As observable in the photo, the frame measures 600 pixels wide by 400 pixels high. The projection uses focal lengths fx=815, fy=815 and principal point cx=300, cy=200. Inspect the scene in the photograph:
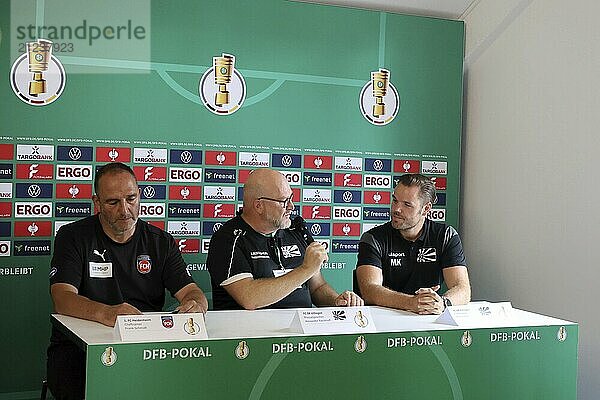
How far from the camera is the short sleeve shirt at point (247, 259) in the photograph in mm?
3111

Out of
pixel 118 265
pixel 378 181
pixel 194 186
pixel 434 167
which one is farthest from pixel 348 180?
pixel 118 265

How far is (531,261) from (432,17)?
147cm

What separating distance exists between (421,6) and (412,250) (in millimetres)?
1616

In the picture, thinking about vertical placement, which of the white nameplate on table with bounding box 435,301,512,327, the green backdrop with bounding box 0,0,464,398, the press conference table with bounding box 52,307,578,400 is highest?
the green backdrop with bounding box 0,0,464,398

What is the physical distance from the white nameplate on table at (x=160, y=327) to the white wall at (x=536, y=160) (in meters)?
2.03

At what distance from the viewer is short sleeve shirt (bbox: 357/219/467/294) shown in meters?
3.56

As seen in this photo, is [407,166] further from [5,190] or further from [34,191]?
[5,190]

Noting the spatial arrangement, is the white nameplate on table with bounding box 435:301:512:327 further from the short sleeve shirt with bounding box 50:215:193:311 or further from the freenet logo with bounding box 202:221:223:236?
the freenet logo with bounding box 202:221:223:236

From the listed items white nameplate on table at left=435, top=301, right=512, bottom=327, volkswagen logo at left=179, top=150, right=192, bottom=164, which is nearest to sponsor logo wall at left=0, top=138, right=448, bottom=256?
volkswagen logo at left=179, top=150, right=192, bottom=164

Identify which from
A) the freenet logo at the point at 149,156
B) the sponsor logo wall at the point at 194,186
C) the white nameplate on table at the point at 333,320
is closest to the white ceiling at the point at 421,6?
the sponsor logo wall at the point at 194,186

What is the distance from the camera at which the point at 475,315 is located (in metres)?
2.86

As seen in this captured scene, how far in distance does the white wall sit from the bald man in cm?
125

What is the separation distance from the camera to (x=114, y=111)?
152 inches

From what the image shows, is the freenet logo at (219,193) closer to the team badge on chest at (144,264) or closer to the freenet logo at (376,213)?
the freenet logo at (376,213)
